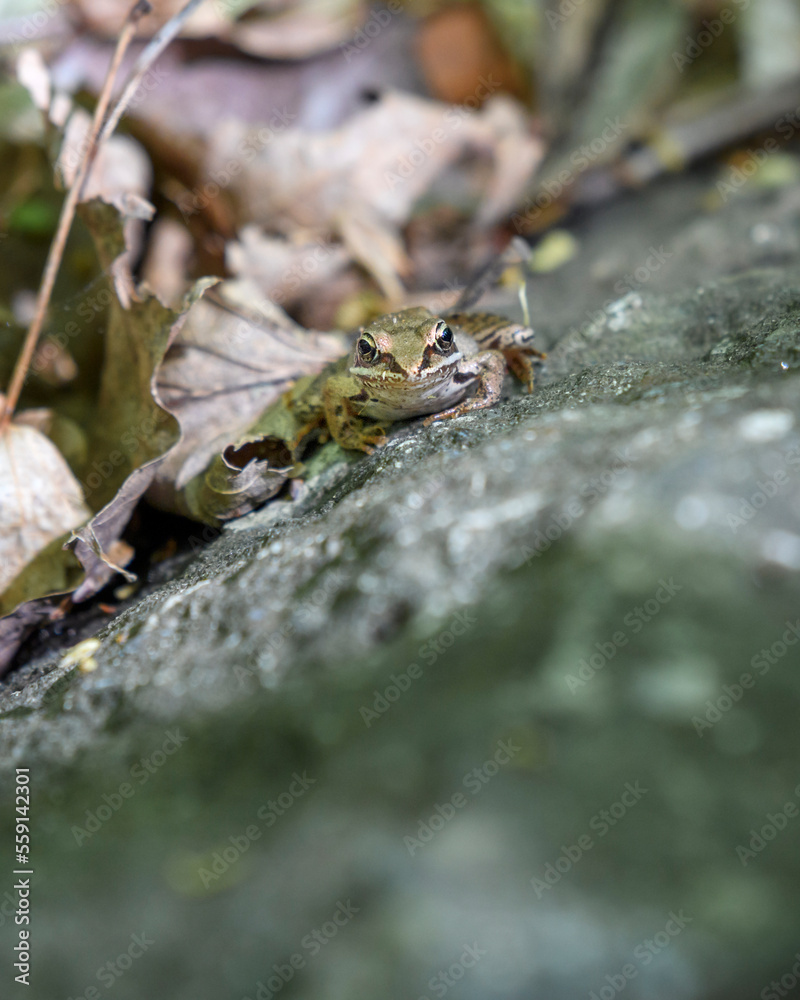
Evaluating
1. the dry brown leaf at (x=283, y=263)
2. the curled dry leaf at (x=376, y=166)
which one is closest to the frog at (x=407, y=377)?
the dry brown leaf at (x=283, y=263)

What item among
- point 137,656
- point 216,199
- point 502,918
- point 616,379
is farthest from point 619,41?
point 502,918

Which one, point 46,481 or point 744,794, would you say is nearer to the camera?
point 744,794

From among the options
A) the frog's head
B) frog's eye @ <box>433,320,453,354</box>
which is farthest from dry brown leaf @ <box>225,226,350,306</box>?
frog's eye @ <box>433,320,453,354</box>

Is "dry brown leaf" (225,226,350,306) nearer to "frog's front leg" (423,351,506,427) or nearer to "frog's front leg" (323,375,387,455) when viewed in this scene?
"frog's front leg" (323,375,387,455)

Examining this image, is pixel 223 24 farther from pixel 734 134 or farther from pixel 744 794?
pixel 744 794

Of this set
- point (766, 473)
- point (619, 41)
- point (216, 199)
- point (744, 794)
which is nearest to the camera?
point (744, 794)

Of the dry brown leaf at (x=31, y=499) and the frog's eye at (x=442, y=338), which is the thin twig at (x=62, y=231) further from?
the frog's eye at (x=442, y=338)
